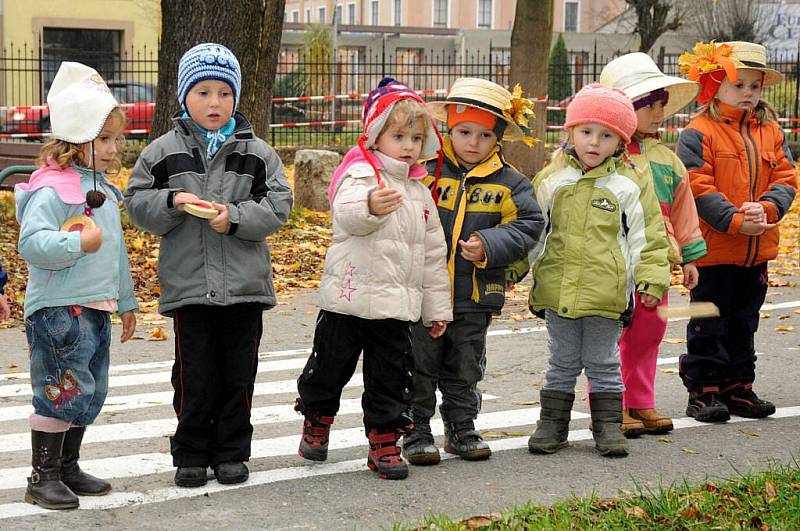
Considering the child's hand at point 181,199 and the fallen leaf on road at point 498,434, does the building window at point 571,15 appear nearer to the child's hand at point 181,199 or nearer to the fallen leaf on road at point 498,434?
the fallen leaf on road at point 498,434

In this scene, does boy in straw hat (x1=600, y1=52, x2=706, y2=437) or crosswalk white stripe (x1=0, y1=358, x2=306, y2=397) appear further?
crosswalk white stripe (x1=0, y1=358, x2=306, y2=397)

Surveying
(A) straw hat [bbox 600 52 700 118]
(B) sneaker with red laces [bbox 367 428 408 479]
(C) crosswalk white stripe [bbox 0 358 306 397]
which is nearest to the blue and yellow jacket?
(B) sneaker with red laces [bbox 367 428 408 479]

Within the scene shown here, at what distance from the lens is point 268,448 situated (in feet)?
18.1

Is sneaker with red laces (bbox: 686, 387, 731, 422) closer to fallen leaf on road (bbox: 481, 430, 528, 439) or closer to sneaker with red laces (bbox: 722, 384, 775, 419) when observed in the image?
sneaker with red laces (bbox: 722, 384, 775, 419)

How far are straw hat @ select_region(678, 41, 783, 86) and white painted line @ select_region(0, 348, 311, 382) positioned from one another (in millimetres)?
3308

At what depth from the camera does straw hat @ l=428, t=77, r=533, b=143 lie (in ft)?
17.2

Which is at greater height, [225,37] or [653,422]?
[225,37]

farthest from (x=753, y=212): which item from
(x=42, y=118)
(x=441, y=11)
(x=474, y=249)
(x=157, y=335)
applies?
(x=441, y=11)

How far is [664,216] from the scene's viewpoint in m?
5.75

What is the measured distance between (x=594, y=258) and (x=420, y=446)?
116 centimetres

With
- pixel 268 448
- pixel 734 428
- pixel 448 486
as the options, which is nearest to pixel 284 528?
pixel 448 486

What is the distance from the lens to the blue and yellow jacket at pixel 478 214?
17.2 feet

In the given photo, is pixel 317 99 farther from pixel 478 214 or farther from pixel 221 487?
pixel 221 487

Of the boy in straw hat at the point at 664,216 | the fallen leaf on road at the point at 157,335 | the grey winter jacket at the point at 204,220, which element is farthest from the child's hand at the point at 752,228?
the fallen leaf on road at the point at 157,335
